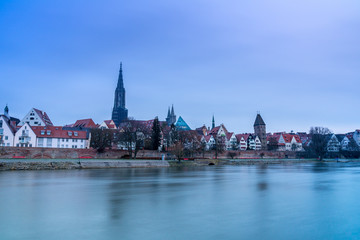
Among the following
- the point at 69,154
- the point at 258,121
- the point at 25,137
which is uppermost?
the point at 258,121

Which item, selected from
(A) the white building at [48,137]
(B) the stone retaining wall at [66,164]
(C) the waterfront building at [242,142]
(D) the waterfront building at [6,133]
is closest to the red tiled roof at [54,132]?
(A) the white building at [48,137]

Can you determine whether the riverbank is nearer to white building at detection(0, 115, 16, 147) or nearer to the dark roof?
white building at detection(0, 115, 16, 147)

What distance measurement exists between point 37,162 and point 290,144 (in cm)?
9900

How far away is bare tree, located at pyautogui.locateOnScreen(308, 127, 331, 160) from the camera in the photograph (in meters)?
79.0

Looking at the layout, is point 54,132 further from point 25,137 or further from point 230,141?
point 230,141

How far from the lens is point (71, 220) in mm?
10445

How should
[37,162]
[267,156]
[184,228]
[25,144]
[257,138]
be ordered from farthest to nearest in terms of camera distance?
[257,138] → [267,156] → [25,144] → [37,162] → [184,228]

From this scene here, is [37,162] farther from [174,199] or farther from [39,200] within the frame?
[174,199]

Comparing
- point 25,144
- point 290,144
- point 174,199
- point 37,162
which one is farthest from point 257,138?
point 174,199

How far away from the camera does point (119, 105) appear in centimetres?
15912

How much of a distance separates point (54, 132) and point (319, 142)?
6419cm

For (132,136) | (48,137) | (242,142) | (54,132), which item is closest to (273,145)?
(242,142)

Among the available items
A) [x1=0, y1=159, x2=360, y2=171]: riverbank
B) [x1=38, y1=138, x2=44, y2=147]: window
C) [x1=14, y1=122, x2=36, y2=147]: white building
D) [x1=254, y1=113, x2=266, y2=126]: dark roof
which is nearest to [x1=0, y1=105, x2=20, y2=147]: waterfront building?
[x1=14, y1=122, x2=36, y2=147]: white building

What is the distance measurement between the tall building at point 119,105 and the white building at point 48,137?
8016 centimetres
